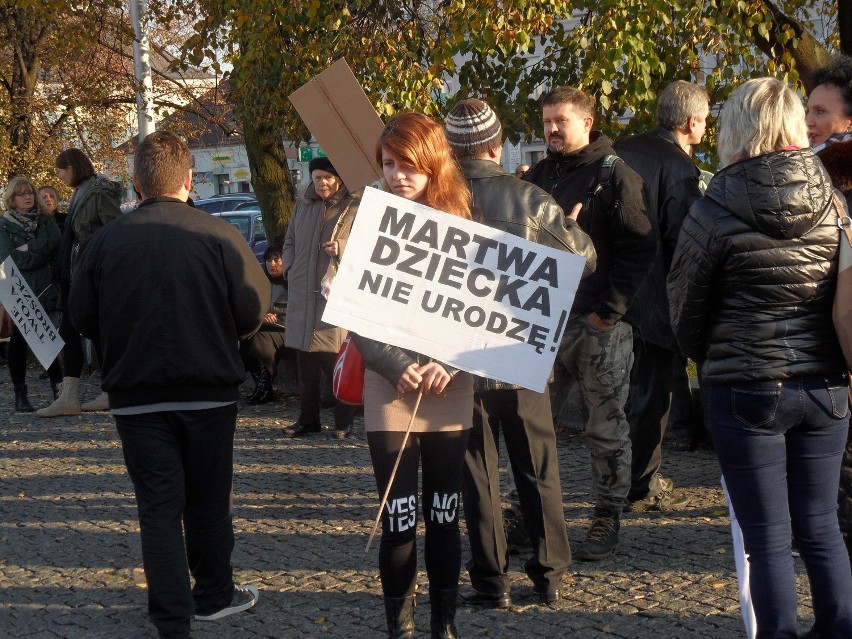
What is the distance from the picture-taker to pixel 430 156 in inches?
161

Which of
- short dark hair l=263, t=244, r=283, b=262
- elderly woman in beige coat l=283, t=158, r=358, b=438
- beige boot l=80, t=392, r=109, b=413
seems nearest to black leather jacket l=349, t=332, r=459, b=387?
elderly woman in beige coat l=283, t=158, r=358, b=438

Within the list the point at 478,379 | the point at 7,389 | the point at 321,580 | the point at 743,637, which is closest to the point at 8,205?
the point at 7,389

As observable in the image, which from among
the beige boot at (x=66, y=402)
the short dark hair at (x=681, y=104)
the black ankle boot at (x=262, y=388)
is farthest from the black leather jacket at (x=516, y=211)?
the beige boot at (x=66, y=402)

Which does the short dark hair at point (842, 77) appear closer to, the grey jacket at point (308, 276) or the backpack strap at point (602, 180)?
the backpack strap at point (602, 180)

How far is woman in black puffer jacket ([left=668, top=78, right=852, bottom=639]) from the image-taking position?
3.60m

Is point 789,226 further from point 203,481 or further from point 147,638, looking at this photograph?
point 147,638

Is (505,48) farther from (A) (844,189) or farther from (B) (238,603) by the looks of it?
(B) (238,603)

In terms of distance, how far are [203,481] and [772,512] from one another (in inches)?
83.9

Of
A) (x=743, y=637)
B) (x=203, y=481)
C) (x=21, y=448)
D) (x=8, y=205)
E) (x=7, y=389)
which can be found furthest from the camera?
(x=7, y=389)

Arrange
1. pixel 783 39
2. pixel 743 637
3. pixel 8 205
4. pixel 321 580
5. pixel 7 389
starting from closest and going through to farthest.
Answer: pixel 743 637
pixel 321 580
pixel 783 39
pixel 8 205
pixel 7 389

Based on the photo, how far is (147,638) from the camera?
15.5 feet

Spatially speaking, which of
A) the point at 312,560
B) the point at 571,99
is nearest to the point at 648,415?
the point at 571,99

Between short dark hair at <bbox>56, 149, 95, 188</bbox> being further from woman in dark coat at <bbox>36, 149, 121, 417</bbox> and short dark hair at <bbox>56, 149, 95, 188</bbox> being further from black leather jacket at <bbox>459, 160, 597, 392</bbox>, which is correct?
black leather jacket at <bbox>459, 160, 597, 392</bbox>

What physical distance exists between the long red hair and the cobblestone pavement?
1600 millimetres
